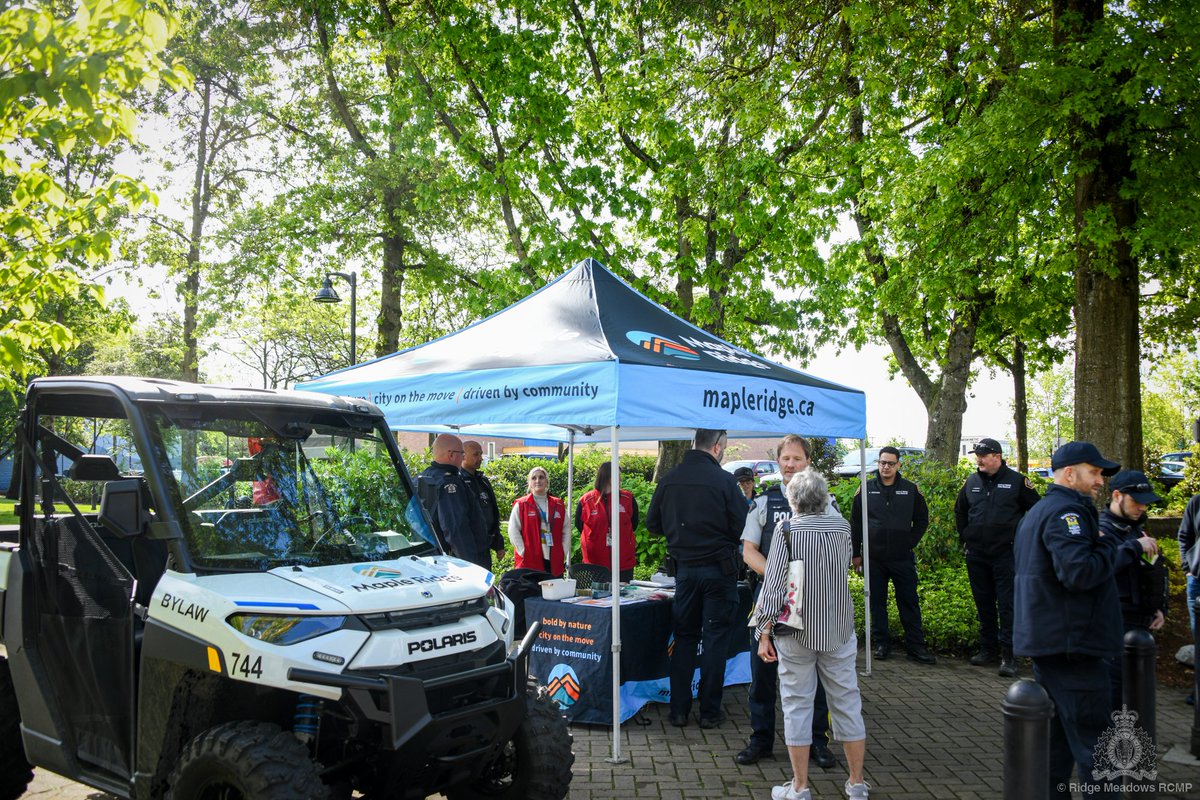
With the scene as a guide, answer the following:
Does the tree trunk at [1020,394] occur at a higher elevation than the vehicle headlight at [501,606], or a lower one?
higher

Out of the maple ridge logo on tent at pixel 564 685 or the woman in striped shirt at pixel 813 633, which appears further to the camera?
the maple ridge logo on tent at pixel 564 685

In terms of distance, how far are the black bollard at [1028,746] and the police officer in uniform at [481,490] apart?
536cm

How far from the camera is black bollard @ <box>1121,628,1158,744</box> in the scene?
483cm

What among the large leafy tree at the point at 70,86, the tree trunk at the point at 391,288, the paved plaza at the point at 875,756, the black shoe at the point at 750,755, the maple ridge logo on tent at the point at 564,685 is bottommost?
the paved plaza at the point at 875,756

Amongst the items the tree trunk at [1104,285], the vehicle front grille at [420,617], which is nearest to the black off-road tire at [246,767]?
the vehicle front grille at [420,617]

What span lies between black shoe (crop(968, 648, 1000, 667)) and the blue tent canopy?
275 cm

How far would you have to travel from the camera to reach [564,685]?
21.4 feet

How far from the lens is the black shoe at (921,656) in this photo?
8.69 meters

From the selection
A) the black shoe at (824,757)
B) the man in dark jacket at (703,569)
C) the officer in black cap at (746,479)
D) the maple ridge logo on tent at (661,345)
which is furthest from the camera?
the officer in black cap at (746,479)

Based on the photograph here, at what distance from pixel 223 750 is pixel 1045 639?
12.2 feet

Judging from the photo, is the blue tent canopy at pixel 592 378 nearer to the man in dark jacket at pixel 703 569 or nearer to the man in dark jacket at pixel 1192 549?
the man in dark jacket at pixel 703 569

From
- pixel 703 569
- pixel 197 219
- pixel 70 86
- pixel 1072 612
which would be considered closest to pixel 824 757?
pixel 703 569

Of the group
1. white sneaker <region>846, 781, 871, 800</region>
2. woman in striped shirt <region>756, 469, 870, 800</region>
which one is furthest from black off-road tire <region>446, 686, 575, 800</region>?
white sneaker <region>846, 781, 871, 800</region>

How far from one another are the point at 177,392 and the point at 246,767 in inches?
69.4
